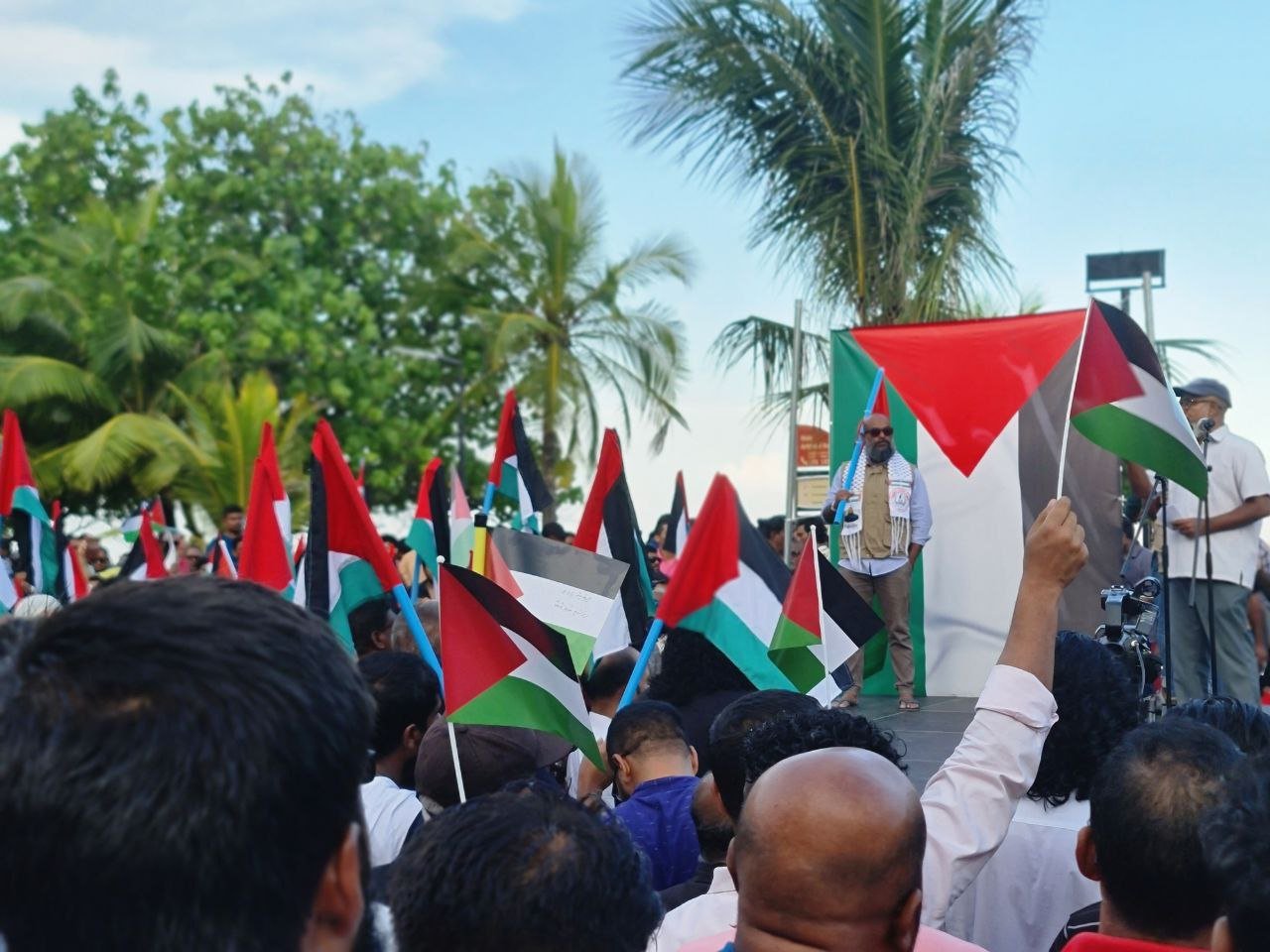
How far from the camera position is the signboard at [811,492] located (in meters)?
12.4

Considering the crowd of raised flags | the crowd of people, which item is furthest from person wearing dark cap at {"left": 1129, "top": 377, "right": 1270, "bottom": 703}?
the crowd of people

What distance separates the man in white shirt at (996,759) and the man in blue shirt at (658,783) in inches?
37.4

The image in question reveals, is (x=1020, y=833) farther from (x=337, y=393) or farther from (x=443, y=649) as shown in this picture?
(x=337, y=393)

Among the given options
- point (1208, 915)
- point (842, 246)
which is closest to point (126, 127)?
point (842, 246)

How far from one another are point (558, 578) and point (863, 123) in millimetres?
10716

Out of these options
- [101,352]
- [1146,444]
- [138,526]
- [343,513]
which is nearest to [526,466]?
[343,513]

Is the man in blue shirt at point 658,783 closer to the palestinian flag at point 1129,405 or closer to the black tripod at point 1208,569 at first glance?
the palestinian flag at point 1129,405

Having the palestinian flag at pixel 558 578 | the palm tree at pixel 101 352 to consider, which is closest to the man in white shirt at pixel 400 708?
the palestinian flag at pixel 558 578

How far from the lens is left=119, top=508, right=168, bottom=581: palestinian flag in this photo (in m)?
8.43

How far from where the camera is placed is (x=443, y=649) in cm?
359

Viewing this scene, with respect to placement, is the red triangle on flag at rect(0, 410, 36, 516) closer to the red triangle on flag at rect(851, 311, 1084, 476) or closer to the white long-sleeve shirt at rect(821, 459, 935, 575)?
the white long-sleeve shirt at rect(821, 459, 935, 575)

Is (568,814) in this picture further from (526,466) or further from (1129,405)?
(526,466)

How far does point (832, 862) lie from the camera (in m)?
1.76

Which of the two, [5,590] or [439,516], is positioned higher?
[439,516]
